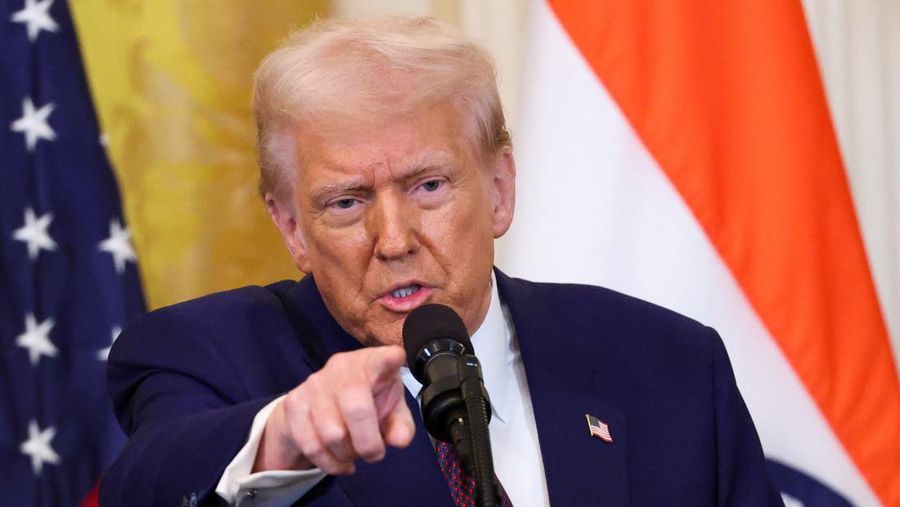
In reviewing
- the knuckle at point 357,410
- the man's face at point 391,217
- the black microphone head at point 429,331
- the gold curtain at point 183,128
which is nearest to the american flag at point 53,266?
the gold curtain at point 183,128

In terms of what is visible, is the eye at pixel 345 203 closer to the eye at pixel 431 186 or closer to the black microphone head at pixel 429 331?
the eye at pixel 431 186

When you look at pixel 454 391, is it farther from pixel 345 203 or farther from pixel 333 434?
pixel 345 203

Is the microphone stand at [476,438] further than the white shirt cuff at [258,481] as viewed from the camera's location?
No

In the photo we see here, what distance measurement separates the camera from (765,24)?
124 inches

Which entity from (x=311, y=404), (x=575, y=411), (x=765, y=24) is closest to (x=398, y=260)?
(x=575, y=411)

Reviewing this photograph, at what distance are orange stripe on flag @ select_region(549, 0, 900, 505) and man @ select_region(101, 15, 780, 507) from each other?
0.78 m

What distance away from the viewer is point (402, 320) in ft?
6.92

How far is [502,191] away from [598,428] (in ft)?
1.47

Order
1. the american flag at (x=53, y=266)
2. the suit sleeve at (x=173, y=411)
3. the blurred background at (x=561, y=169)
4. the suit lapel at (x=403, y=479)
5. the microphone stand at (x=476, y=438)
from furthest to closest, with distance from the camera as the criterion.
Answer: the blurred background at (x=561, y=169) < the american flag at (x=53, y=266) < the suit lapel at (x=403, y=479) < the suit sleeve at (x=173, y=411) < the microphone stand at (x=476, y=438)

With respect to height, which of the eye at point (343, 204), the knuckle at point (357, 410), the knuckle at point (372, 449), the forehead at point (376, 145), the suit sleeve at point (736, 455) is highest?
the forehead at point (376, 145)

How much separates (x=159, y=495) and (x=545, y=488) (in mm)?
645

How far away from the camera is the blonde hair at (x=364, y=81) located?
212 centimetres

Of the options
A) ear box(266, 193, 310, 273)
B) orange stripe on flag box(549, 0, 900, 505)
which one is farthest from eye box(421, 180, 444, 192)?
orange stripe on flag box(549, 0, 900, 505)

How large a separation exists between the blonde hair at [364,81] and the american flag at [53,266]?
0.72 m
